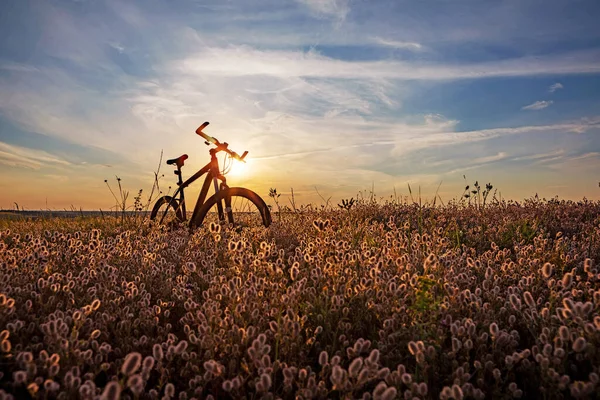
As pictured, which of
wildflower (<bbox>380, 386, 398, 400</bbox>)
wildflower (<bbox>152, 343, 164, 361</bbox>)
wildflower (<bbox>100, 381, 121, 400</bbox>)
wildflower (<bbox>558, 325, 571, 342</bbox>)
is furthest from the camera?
wildflower (<bbox>558, 325, 571, 342</bbox>)

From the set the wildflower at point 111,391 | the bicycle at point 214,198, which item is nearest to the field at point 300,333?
the wildflower at point 111,391

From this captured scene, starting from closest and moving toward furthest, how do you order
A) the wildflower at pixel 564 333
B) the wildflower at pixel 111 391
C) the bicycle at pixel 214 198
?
1. the wildflower at pixel 111 391
2. the wildflower at pixel 564 333
3. the bicycle at pixel 214 198

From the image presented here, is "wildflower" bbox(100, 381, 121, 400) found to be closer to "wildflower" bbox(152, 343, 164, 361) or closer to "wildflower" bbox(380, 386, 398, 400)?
"wildflower" bbox(152, 343, 164, 361)

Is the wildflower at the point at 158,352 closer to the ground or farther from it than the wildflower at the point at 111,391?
closer to the ground

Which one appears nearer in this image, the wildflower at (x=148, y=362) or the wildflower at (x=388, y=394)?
the wildflower at (x=388, y=394)

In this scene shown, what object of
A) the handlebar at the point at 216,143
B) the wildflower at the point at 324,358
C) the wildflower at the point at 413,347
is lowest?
the wildflower at the point at 324,358

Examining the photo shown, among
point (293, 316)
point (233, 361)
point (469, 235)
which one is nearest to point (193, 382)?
point (233, 361)

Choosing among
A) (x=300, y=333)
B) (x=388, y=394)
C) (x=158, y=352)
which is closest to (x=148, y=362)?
(x=158, y=352)

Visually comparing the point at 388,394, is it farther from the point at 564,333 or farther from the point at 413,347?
the point at 564,333

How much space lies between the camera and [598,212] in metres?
9.90

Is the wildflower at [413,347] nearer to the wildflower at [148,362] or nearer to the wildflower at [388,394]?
the wildflower at [388,394]

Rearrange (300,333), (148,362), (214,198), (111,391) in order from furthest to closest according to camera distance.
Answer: (214,198), (300,333), (148,362), (111,391)

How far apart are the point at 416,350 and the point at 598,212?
386 inches

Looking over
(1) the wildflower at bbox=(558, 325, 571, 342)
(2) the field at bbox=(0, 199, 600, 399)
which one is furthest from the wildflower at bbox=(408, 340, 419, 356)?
(1) the wildflower at bbox=(558, 325, 571, 342)
